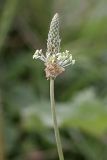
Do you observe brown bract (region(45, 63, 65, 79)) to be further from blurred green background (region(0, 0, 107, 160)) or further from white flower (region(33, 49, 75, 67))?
blurred green background (region(0, 0, 107, 160))

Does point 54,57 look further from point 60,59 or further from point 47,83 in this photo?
point 47,83

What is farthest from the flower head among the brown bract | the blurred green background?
the blurred green background

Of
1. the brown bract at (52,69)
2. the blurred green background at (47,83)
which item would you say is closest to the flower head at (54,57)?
the brown bract at (52,69)

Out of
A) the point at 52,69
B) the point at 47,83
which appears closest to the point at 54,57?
the point at 52,69

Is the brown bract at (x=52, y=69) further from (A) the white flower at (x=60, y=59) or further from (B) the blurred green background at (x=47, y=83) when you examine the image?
(B) the blurred green background at (x=47, y=83)

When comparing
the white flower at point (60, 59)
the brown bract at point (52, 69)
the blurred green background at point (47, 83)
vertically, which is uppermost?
the blurred green background at point (47, 83)

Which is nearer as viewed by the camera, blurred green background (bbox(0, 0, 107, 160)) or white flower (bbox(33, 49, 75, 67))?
white flower (bbox(33, 49, 75, 67))

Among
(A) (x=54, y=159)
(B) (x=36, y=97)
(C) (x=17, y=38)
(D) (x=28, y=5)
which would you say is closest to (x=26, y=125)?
(A) (x=54, y=159)

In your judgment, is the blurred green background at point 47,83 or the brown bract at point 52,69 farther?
the blurred green background at point 47,83

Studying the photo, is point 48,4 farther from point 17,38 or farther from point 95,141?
point 95,141
